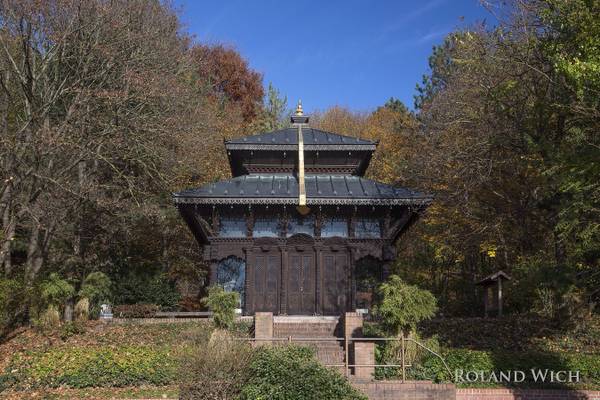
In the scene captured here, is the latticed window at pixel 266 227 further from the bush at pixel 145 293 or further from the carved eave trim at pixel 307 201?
the bush at pixel 145 293

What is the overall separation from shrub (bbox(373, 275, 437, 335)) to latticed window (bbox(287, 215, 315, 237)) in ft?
20.2

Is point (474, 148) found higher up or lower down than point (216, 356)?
higher up

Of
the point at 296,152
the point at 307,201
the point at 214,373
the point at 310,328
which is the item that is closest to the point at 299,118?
the point at 296,152

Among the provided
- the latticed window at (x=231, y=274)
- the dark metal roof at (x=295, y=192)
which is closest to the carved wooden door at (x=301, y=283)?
the latticed window at (x=231, y=274)

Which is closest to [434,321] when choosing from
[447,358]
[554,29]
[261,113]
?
[447,358]

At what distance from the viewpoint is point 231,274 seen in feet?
71.9

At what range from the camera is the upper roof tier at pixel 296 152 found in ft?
73.7

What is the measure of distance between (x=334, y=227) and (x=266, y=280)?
3052mm

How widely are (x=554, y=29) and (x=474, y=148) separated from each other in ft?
27.7

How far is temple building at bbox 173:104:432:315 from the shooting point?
822 inches

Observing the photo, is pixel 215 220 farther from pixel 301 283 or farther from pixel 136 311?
pixel 136 311

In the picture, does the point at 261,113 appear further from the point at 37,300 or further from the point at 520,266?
the point at 37,300

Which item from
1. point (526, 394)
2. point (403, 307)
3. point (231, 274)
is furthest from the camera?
point (231, 274)

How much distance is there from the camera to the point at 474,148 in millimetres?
24312
